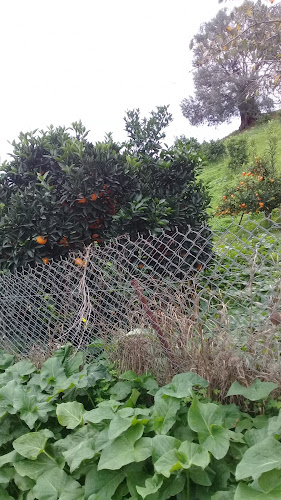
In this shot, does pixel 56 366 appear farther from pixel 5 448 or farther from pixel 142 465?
pixel 142 465

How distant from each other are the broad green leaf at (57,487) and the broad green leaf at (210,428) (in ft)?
1.78

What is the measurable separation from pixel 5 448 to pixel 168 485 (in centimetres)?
105

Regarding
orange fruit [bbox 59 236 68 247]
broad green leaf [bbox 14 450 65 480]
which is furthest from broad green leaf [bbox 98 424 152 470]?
orange fruit [bbox 59 236 68 247]

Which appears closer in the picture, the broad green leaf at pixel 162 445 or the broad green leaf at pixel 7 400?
the broad green leaf at pixel 162 445

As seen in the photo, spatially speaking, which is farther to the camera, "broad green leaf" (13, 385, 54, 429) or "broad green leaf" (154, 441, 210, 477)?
"broad green leaf" (13, 385, 54, 429)

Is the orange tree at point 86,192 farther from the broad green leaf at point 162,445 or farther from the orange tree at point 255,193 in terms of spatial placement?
the orange tree at point 255,193

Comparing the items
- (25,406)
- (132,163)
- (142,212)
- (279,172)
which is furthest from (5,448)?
(279,172)

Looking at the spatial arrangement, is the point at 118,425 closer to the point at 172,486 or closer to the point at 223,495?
the point at 172,486

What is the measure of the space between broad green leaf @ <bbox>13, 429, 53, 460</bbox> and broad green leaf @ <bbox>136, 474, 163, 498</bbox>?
589 millimetres

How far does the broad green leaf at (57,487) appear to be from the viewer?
5.08 feet

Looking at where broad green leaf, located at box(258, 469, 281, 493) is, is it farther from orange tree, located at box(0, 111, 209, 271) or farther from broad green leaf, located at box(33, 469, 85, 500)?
orange tree, located at box(0, 111, 209, 271)

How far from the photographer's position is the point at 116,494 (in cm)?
152

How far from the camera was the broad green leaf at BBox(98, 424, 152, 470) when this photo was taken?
4.77ft

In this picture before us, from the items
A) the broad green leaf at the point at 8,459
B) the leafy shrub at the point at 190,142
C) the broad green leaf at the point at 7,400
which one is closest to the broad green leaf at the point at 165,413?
the broad green leaf at the point at 8,459
